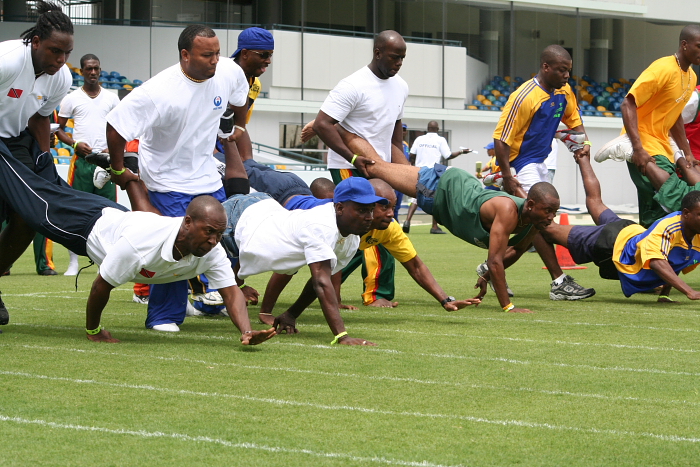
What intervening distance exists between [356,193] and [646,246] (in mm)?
3344

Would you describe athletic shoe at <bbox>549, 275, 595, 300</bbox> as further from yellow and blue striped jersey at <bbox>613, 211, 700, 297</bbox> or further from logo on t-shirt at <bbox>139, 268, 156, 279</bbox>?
logo on t-shirt at <bbox>139, 268, 156, 279</bbox>

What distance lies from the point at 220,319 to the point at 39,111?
2135 millimetres

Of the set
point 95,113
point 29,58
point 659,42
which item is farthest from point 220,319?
point 659,42

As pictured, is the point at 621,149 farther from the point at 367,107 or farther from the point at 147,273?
the point at 147,273

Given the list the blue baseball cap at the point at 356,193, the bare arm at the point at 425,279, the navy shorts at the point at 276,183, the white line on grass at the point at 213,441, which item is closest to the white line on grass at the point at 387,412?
the white line on grass at the point at 213,441

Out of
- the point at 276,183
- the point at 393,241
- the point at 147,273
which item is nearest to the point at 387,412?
the point at 147,273

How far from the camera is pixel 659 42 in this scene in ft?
139

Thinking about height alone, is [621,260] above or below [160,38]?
below

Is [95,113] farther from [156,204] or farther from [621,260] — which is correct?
[621,260]

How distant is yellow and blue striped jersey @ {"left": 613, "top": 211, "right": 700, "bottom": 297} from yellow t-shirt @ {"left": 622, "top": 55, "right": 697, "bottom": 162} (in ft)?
4.60

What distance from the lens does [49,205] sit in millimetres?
6668

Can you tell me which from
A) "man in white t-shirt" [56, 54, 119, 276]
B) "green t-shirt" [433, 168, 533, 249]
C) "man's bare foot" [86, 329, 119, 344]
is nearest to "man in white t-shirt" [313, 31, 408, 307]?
"green t-shirt" [433, 168, 533, 249]

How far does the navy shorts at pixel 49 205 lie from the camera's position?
6.59 metres

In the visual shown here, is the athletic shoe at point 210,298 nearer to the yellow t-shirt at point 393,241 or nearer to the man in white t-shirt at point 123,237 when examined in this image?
the yellow t-shirt at point 393,241
